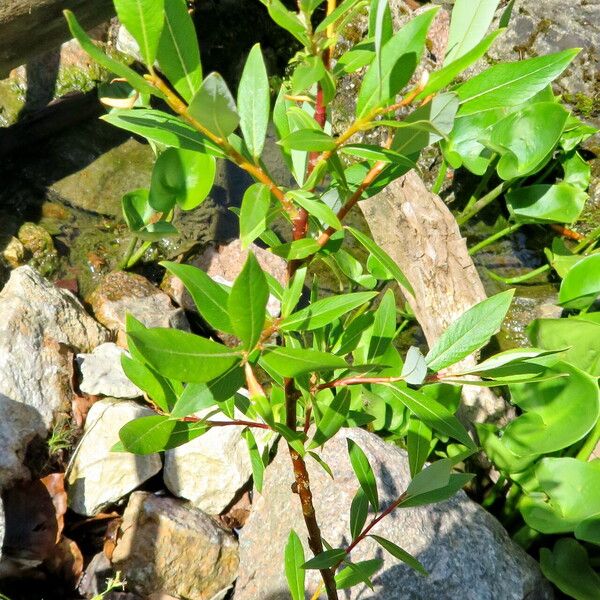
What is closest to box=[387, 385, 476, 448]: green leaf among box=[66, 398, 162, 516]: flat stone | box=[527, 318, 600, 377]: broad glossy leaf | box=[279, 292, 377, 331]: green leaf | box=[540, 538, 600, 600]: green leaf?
box=[279, 292, 377, 331]: green leaf

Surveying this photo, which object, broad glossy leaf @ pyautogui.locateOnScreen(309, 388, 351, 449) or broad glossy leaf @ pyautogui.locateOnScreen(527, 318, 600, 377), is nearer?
broad glossy leaf @ pyautogui.locateOnScreen(309, 388, 351, 449)

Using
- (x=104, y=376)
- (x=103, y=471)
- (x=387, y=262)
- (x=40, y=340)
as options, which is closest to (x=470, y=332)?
(x=387, y=262)

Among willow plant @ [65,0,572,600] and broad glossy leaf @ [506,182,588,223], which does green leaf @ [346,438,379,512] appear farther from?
broad glossy leaf @ [506,182,588,223]

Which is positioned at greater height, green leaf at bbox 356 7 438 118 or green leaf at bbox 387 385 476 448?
green leaf at bbox 356 7 438 118

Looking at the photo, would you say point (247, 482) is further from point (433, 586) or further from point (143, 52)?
point (143, 52)

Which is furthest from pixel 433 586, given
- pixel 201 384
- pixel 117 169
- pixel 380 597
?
pixel 117 169

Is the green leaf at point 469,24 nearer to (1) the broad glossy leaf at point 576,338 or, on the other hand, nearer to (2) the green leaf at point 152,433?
(2) the green leaf at point 152,433

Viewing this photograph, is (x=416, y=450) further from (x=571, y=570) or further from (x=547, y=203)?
(x=547, y=203)
